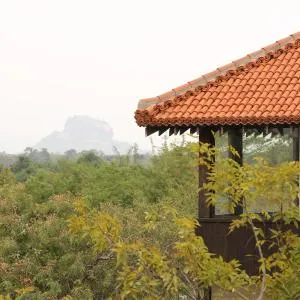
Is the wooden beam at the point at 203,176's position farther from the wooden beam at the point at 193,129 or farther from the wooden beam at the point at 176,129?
the wooden beam at the point at 176,129

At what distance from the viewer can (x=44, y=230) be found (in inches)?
866

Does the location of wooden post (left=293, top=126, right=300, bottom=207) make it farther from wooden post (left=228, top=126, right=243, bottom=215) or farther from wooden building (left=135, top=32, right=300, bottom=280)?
wooden post (left=228, top=126, right=243, bottom=215)

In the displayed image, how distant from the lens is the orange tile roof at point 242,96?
12.6 m

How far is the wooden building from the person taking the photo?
12.5 metres

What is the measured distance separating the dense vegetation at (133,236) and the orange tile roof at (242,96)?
0.90 meters

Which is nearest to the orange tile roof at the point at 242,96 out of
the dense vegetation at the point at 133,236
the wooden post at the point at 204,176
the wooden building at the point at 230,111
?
the wooden building at the point at 230,111

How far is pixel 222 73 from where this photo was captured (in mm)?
13883

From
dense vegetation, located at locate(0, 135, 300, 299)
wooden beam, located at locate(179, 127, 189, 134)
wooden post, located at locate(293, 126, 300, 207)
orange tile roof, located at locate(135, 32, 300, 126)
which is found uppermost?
orange tile roof, located at locate(135, 32, 300, 126)

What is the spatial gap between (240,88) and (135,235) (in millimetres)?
12367

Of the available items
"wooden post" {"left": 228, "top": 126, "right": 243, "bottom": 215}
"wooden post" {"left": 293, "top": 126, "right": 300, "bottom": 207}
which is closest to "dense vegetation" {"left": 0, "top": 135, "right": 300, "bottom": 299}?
"wooden post" {"left": 228, "top": 126, "right": 243, "bottom": 215}

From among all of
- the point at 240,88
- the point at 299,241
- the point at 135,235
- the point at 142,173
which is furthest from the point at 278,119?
the point at 142,173

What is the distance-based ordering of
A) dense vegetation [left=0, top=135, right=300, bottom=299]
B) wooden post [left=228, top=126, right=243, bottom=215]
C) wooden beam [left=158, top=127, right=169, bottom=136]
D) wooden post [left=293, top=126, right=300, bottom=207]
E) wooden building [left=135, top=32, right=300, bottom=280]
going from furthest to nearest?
wooden post [left=228, top=126, right=243, bottom=215] < wooden beam [left=158, top=127, right=169, bottom=136] < wooden post [left=293, top=126, right=300, bottom=207] < wooden building [left=135, top=32, right=300, bottom=280] < dense vegetation [left=0, top=135, right=300, bottom=299]

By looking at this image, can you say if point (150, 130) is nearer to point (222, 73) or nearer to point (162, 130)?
point (162, 130)

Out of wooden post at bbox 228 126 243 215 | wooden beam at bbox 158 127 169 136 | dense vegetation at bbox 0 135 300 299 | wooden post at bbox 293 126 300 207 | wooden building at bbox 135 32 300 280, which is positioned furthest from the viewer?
wooden post at bbox 228 126 243 215
